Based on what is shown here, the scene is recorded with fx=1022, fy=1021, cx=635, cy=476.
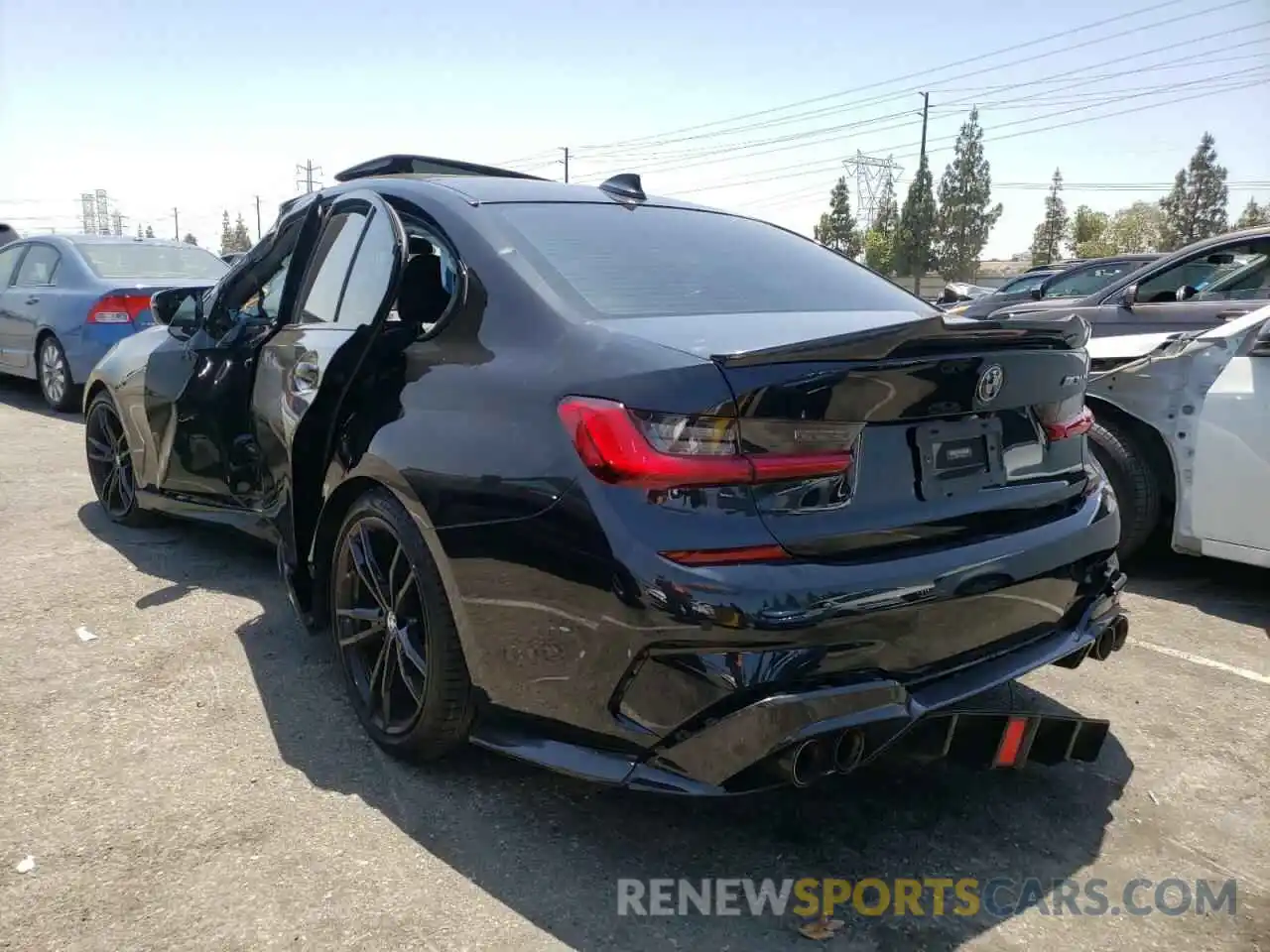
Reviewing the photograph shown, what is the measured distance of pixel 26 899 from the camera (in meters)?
2.28

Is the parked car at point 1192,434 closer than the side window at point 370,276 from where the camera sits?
No

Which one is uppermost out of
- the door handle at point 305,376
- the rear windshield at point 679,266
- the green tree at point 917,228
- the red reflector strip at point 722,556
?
the green tree at point 917,228

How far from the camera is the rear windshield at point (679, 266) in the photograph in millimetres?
2639

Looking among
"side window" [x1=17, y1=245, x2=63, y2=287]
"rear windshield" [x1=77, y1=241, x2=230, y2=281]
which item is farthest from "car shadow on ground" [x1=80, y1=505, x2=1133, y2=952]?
"side window" [x1=17, y1=245, x2=63, y2=287]

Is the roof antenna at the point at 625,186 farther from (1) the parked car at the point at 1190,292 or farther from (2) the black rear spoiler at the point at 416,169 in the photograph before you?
A: (1) the parked car at the point at 1190,292

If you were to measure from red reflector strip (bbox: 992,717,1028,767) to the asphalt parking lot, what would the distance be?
0.25 m

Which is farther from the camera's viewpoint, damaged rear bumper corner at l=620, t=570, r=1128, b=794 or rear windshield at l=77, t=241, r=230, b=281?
rear windshield at l=77, t=241, r=230, b=281

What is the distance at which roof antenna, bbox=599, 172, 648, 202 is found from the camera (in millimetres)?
3436

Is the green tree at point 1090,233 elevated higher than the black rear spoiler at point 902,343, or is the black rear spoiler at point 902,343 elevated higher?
the green tree at point 1090,233

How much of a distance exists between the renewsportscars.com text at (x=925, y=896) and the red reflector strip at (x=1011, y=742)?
0.27 meters

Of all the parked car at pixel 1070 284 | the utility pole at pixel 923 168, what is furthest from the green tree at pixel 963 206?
the parked car at pixel 1070 284

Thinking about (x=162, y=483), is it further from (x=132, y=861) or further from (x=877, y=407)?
(x=877, y=407)

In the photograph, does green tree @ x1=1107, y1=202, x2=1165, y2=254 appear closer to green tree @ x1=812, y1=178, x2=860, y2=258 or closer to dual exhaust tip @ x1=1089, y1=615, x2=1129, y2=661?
green tree @ x1=812, y1=178, x2=860, y2=258

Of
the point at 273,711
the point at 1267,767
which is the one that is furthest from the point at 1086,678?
the point at 273,711
